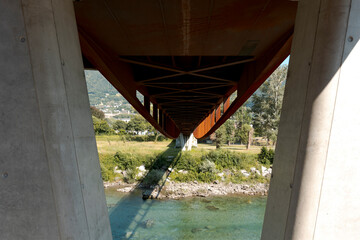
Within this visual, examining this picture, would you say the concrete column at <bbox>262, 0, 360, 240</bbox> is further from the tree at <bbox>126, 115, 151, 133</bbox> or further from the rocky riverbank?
the tree at <bbox>126, 115, 151, 133</bbox>

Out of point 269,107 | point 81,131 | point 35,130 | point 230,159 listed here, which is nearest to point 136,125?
point 269,107

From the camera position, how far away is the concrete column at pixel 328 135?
1.98m

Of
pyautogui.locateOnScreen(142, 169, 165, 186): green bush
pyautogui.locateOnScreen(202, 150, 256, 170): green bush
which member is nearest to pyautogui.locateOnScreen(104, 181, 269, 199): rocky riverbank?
pyautogui.locateOnScreen(142, 169, 165, 186): green bush

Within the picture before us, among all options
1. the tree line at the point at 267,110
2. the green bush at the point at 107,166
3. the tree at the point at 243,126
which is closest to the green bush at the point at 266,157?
the tree line at the point at 267,110

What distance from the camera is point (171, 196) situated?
26.0 metres

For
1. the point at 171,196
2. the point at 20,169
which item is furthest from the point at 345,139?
the point at 171,196

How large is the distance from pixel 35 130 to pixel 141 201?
24274 mm

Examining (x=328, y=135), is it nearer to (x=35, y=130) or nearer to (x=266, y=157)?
(x=35, y=130)

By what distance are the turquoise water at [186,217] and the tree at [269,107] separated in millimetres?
25650

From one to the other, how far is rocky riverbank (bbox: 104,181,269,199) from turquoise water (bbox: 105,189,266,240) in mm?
1295

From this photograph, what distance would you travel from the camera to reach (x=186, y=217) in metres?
20.4

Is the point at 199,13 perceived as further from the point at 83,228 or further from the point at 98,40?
the point at 83,228

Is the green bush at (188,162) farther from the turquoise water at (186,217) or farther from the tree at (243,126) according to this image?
the tree at (243,126)

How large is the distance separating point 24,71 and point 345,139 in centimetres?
269
